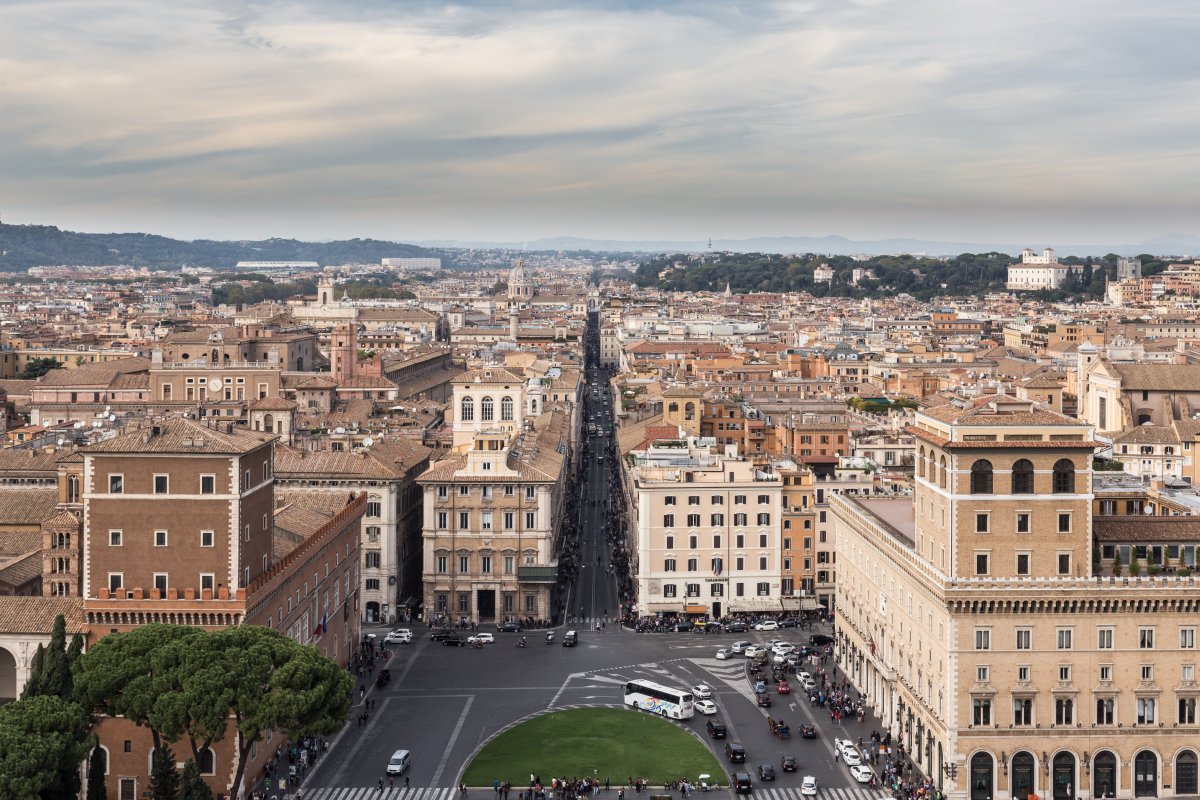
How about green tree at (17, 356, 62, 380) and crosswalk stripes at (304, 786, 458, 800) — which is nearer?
crosswalk stripes at (304, 786, 458, 800)

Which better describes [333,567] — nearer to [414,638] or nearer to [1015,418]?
[414,638]

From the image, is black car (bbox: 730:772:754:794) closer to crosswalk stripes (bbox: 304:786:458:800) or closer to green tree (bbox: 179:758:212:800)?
crosswalk stripes (bbox: 304:786:458:800)

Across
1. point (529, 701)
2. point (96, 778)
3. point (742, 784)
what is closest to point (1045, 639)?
point (742, 784)

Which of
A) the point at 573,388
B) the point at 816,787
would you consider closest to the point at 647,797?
the point at 816,787

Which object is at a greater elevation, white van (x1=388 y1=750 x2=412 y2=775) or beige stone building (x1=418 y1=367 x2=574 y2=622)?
beige stone building (x1=418 y1=367 x2=574 y2=622)

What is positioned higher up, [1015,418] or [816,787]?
[1015,418]

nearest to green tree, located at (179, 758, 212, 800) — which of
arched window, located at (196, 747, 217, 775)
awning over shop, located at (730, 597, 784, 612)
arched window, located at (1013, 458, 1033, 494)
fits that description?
arched window, located at (196, 747, 217, 775)
